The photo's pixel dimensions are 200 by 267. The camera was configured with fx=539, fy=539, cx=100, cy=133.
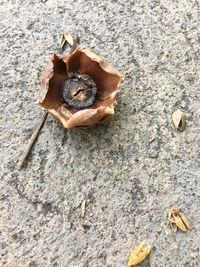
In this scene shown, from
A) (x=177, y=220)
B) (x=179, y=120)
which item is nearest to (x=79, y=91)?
(x=179, y=120)

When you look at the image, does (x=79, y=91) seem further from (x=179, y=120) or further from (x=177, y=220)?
(x=177, y=220)

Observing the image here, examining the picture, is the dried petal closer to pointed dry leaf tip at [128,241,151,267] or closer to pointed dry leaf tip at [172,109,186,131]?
pointed dry leaf tip at [128,241,151,267]

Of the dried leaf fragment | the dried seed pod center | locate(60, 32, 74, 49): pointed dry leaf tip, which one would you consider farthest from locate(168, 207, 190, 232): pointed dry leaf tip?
locate(60, 32, 74, 49): pointed dry leaf tip

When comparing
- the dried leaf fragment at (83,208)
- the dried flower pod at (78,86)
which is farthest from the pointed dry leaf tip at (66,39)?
the dried leaf fragment at (83,208)

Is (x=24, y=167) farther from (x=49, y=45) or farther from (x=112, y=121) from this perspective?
(x=49, y=45)

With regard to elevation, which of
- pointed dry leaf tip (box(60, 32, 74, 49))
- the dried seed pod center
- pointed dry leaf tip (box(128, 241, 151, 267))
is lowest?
pointed dry leaf tip (box(128, 241, 151, 267))

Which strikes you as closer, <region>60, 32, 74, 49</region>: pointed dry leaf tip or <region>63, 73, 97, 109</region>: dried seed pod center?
<region>63, 73, 97, 109</region>: dried seed pod center

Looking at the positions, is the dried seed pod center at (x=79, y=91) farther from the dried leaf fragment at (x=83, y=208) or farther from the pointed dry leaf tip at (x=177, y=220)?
the pointed dry leaf tip at (x=177, y=220)
